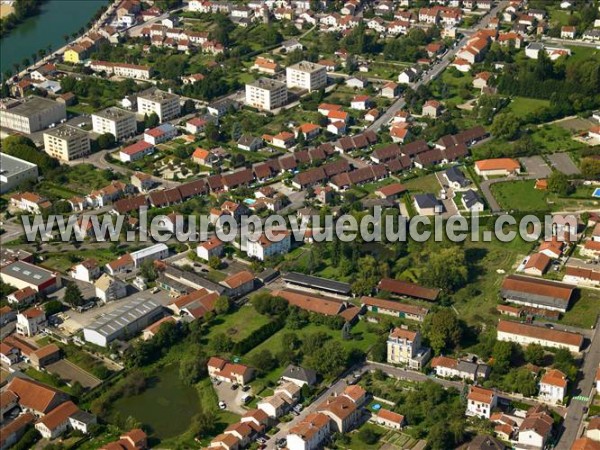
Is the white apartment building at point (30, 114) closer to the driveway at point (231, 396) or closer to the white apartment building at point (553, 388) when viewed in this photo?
the driveway at point (231, 396)

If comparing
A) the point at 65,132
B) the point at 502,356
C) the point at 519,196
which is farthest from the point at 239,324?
the point at 65,132

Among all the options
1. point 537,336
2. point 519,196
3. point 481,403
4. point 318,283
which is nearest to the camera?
point 481,403

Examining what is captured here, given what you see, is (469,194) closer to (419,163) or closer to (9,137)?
(419,163)

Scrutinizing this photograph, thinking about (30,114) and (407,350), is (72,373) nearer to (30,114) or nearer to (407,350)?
(407,350)

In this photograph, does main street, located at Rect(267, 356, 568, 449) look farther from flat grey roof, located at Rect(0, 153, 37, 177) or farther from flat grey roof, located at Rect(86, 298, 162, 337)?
flat grey roof, located at Rect(0, 153, 37, 177)

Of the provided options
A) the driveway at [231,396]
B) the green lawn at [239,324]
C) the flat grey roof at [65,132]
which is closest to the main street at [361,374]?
the driveway at [231,396]

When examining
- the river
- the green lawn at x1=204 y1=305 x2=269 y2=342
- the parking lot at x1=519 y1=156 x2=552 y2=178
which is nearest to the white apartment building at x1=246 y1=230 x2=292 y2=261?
the green lawn at x1=204 y1=305 x2=269 y2=342

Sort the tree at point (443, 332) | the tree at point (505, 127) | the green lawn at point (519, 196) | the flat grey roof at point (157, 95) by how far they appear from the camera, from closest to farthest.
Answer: the tree at point (443, 332), the green lawn at point (519, 196), the tree at point (505, 127), the flat grey roof at point (157, 95)
